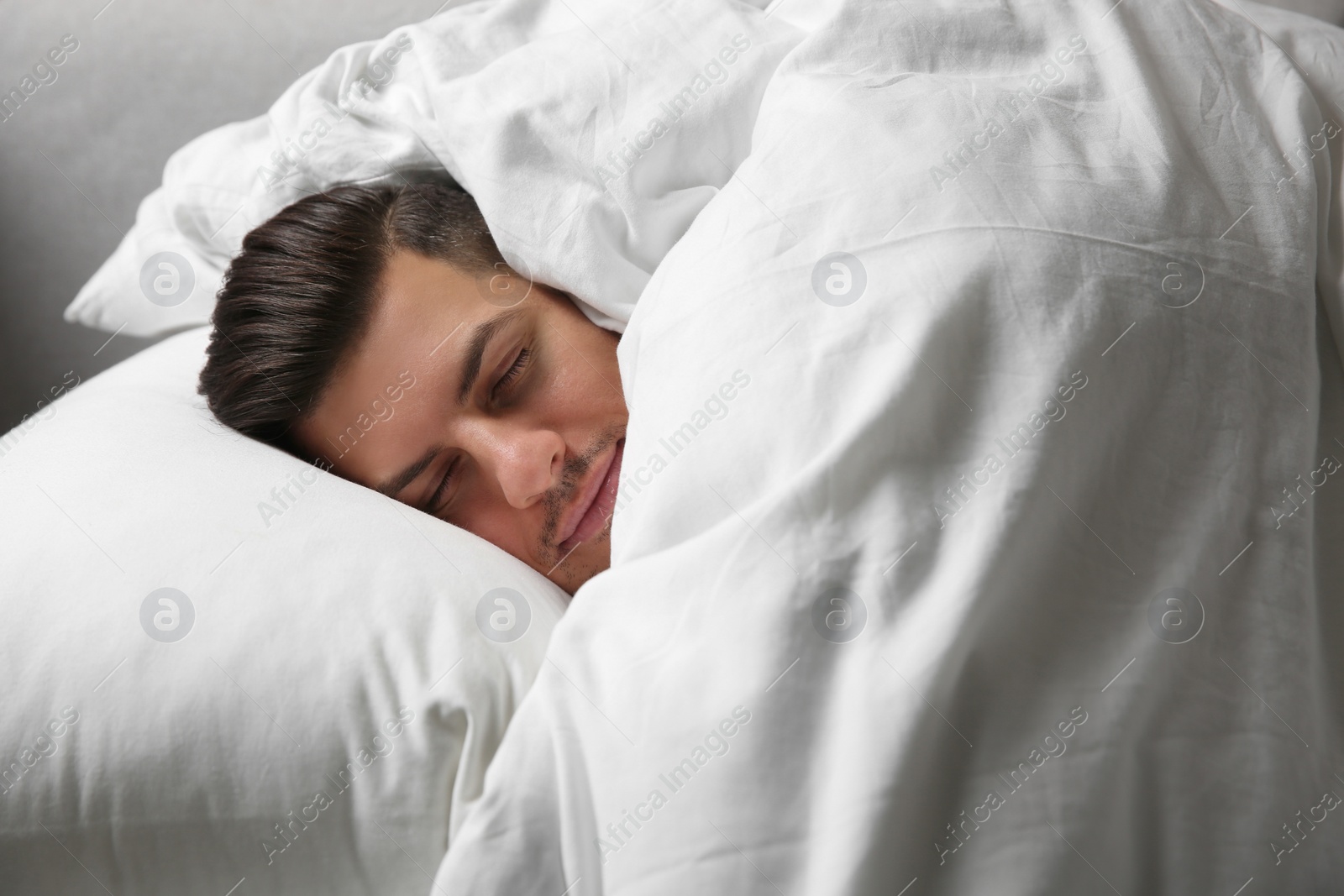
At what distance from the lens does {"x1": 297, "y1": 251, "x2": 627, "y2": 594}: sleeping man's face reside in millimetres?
839

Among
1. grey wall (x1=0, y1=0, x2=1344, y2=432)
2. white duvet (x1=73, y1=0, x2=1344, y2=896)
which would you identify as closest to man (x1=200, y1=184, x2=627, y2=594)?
white duvet (x1=73, y1=0, x2=1344, y2=896)

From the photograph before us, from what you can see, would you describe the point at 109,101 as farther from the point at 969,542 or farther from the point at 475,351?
the point at 969,542

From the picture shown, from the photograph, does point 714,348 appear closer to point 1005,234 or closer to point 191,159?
point 1005,234

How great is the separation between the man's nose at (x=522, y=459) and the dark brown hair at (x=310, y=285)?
19 cm

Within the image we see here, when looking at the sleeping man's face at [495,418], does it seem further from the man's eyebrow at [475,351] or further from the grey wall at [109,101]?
the grey wall at [109,101]

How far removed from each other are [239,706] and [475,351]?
0.38 m

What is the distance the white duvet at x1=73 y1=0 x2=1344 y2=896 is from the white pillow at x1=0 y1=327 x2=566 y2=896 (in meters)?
0.07

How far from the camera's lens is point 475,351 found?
33.8 inches

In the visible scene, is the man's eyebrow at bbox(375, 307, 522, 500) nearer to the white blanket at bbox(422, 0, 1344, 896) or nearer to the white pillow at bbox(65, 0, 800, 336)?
the white pillow at bbox(65, 0, 800, 336)

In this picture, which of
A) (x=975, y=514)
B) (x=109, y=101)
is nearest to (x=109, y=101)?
(x=109, y=101)

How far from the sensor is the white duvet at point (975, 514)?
1.67ft

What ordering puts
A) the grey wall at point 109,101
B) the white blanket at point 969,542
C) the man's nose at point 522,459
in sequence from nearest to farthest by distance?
the white blanket at point 969,542 → the man's nose at point 522,459 → the grey wall at point 109,101

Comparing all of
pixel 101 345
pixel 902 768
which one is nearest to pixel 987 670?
pixel 902 768

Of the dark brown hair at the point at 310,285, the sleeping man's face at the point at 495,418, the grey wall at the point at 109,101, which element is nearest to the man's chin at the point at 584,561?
the sleeping man's face at the point at 495,418
